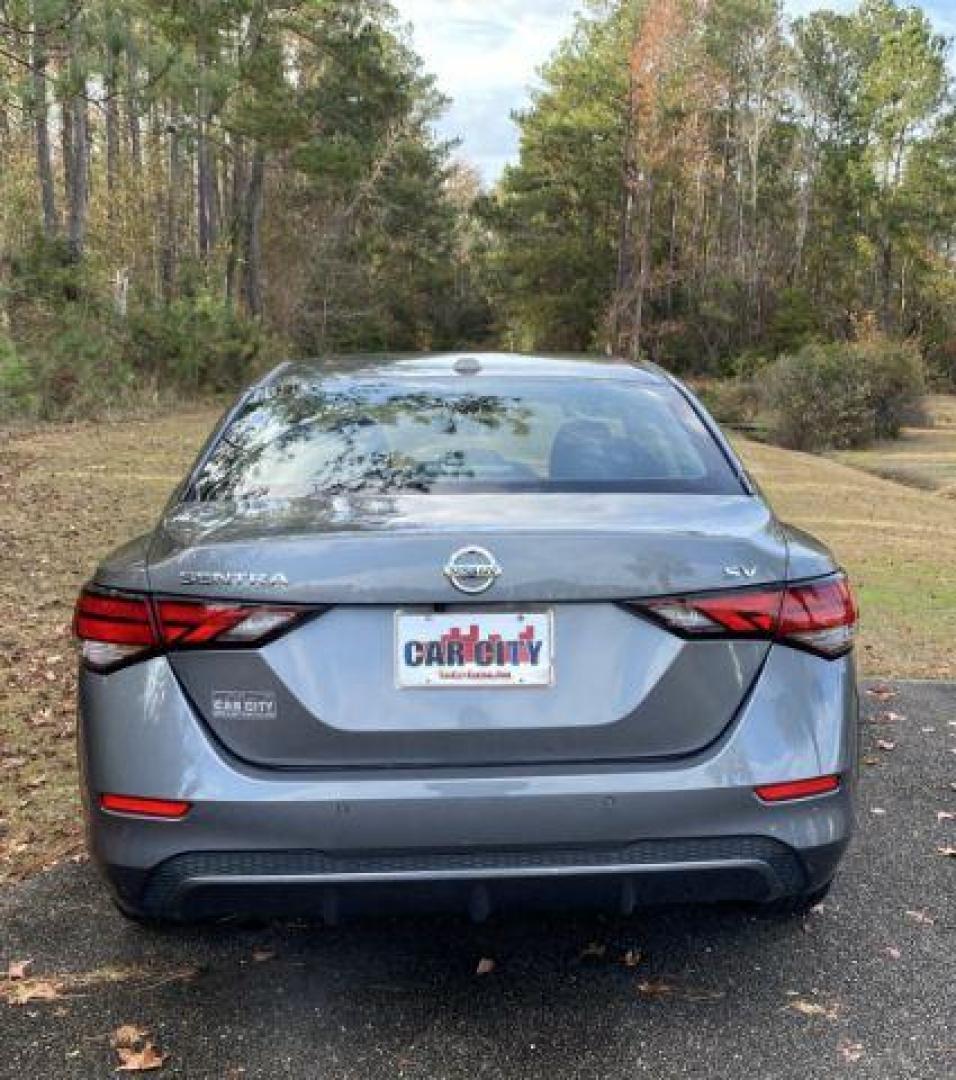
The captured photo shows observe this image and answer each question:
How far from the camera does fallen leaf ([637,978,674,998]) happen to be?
9.36 feet

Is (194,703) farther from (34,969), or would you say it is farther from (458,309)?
(458,309)

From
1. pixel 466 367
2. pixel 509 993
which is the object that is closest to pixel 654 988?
pixel 509 993

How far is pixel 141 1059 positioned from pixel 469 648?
47.9 inches

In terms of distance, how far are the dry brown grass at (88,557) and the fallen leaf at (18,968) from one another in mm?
624

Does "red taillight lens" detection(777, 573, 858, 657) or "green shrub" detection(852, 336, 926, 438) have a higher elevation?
"red taillight lens" detection(777, 573, 858, 657)

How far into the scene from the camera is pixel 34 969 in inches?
119

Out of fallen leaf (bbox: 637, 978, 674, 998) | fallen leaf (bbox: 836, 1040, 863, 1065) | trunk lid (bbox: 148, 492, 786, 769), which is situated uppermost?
trunk lid (bbox: 148, 492, 786, 769)

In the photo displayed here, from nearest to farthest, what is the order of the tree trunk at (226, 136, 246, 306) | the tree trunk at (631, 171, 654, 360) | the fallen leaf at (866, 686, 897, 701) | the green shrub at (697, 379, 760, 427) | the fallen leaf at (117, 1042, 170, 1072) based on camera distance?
1. the fallen leaf at (117, 1042, 170, 1072)
2. the fallen leaf at (866, 686, 897, 701)
3. the green shrub at (697, 379, 760, 427)
4. the tree trunk at (226, 136, 246, 306)
5. the tree trunk at (631, 171, 654, 360)

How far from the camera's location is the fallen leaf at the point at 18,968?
2.98 metres

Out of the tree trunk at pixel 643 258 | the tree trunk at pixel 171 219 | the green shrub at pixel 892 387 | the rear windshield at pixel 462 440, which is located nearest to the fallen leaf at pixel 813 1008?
the rear windshield at pixel 462 440

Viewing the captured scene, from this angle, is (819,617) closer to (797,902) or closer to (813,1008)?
(797,902)

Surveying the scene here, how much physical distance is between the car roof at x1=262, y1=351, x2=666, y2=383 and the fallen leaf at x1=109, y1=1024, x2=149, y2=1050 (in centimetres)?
194

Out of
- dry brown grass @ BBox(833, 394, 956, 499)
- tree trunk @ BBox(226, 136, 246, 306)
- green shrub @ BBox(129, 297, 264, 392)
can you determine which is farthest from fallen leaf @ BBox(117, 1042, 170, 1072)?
tree trunk @ BBox(226, 136, 246, 306)

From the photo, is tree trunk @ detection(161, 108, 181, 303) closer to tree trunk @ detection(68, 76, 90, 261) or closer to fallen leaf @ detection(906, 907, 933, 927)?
tree trunk @ detection(68, 76, 90, 261)
